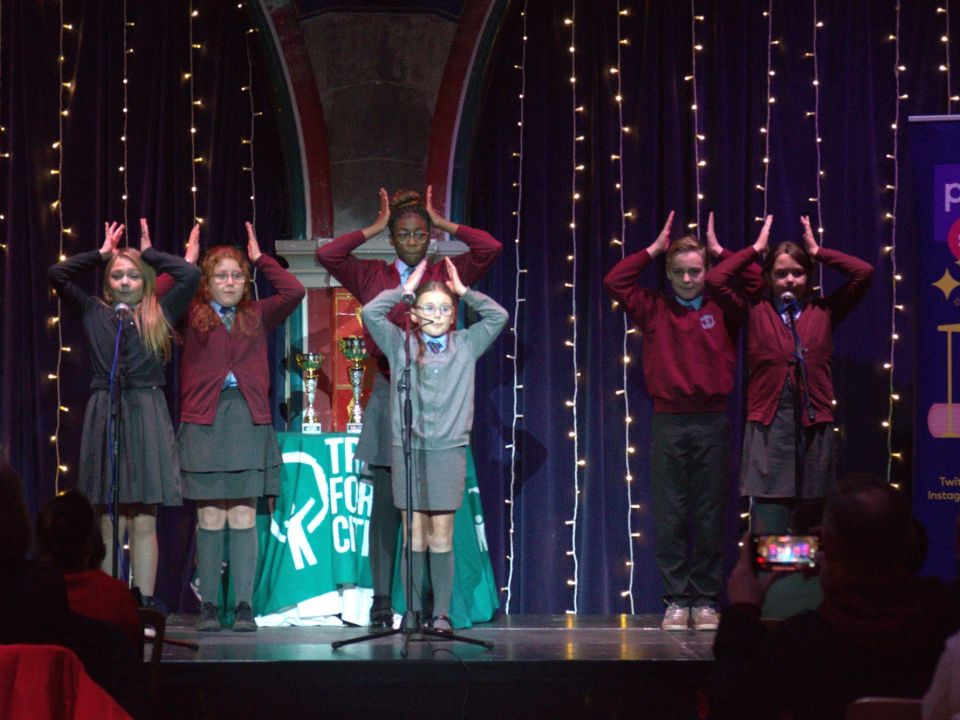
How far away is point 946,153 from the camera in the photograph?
16.6 feet

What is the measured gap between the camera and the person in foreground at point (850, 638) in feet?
7.05

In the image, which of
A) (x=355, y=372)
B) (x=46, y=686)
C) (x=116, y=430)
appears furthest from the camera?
(x=355, y=372)

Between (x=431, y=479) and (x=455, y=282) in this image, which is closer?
(x=431, y=479)

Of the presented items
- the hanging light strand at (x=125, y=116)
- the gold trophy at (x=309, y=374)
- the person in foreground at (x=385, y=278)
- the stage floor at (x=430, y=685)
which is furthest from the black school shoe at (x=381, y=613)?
the hanging light strand at (x=125, y=116)

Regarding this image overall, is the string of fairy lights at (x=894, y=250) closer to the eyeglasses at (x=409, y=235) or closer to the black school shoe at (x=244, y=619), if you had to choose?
the eyeglasses at (x=409, y=235)

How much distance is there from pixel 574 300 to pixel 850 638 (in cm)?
406

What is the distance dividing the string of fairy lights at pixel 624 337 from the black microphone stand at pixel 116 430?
237 centimetres

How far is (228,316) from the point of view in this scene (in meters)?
5.24

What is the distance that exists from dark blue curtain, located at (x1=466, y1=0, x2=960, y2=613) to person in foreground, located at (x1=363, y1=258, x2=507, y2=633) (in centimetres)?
114

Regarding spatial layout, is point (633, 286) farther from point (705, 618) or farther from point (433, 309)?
point (705, 618)

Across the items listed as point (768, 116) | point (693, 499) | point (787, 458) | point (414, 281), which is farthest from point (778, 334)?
point (414, 281)

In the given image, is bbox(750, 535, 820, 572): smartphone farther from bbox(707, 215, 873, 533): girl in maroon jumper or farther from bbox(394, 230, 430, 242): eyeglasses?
bbox(394, 230, 430, 242): eyeglasses

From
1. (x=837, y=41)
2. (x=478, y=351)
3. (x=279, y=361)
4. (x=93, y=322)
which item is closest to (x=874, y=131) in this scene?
(x=837, y=41)

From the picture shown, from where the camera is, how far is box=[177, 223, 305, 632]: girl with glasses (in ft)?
16.7
